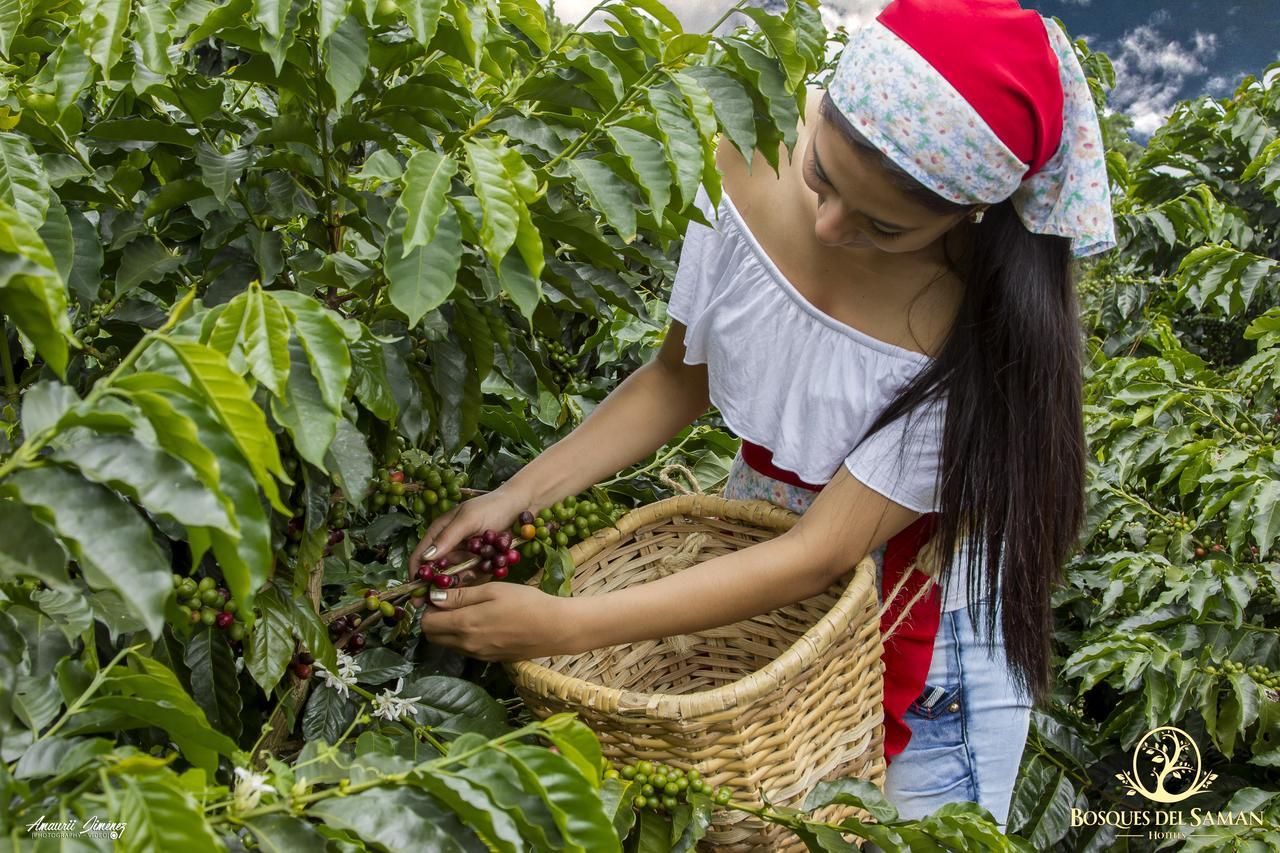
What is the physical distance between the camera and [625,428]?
1895mm

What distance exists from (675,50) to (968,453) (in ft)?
2.39

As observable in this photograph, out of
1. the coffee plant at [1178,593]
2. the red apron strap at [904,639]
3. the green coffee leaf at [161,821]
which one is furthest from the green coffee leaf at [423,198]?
the coffee plant at [1178,593]

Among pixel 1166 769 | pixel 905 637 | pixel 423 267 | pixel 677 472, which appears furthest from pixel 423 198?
pixel 1166 769

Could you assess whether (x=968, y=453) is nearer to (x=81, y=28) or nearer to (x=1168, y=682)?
(x=1168, y=682)

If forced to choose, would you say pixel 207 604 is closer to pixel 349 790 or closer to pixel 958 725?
pixel 349 790

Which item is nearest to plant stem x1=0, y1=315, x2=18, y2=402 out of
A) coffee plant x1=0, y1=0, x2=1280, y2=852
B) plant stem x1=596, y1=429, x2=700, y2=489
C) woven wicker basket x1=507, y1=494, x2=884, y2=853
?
coffee plant x1=0, y1=0, x2=1280, y2=852

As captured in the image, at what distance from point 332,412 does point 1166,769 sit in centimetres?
223

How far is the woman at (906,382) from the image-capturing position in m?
1.45

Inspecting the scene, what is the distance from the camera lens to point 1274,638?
7.87ft

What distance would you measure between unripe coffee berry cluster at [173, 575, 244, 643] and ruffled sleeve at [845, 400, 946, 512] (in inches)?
35.4

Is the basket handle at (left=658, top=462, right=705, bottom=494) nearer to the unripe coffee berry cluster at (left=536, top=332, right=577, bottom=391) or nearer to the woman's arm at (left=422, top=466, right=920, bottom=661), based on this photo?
the unripe coffee berry cluster at (left=536, top=332, right=577, bottom=391)

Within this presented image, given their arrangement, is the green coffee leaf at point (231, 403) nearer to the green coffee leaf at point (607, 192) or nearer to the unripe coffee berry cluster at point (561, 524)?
the green coffee leaf at point (607, 192)

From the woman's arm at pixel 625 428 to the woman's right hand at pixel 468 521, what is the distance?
0.09ft

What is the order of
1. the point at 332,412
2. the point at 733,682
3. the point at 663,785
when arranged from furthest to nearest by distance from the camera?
the point at 733,682, the point at 663,785, the point at 332,412
